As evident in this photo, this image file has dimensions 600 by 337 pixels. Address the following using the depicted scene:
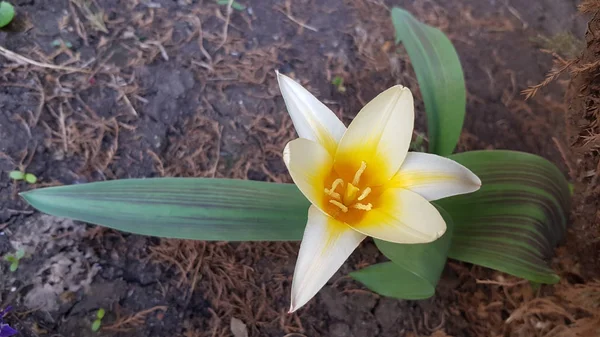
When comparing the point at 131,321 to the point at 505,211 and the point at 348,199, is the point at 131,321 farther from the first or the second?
the point at 505,211

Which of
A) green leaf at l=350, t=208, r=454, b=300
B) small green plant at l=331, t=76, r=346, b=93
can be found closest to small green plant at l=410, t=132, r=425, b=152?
small green plant at l=331, t=76, r=346, b=93

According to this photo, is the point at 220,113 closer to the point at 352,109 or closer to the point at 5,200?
the point at 352,109

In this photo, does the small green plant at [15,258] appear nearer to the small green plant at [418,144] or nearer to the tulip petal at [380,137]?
the tulip petal at [380,137]

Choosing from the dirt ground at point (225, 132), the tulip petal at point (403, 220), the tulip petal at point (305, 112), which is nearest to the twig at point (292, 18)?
the dirt ground at point (225, 132)

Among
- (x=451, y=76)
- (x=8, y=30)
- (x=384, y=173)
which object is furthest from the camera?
(x=8, y=30)

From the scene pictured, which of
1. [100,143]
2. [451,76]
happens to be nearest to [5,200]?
[100,143]

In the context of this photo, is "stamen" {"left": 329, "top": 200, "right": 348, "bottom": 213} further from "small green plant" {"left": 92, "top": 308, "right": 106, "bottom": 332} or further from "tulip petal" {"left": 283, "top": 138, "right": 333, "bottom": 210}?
"small green plant" {"left": 92, "top": 308, "right": 106, "bottom": 332}

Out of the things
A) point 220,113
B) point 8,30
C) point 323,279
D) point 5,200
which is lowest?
point 5,200
